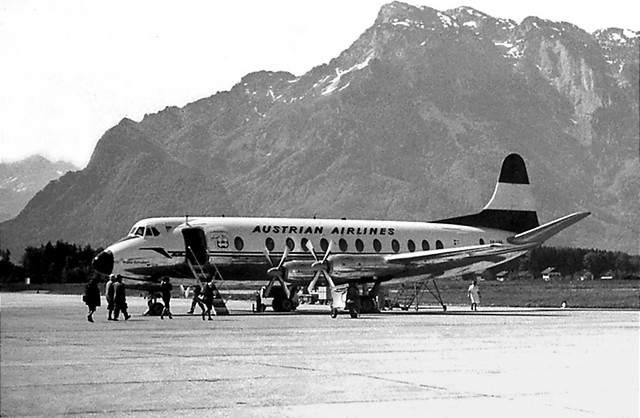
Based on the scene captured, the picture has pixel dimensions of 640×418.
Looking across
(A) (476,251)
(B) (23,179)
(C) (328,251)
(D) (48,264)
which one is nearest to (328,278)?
(C) (328,251)

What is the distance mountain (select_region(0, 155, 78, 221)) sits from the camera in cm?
892

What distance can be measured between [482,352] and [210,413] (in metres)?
11.7

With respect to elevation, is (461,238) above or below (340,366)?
above

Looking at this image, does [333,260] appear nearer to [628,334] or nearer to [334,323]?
[334,323]

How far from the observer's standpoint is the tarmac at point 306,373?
12633 mm

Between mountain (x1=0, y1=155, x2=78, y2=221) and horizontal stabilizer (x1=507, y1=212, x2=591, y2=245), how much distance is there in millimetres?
43442

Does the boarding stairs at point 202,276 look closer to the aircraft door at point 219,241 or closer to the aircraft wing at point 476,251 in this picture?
the aircraft door at point 219,241

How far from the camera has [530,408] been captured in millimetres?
14312

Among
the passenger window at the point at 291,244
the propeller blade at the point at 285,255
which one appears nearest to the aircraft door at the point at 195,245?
the propeller blade at the point at 285,255

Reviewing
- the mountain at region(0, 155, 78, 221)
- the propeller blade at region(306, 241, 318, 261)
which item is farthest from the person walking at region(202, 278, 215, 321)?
the mountain at region(0, 155, 78, 221)

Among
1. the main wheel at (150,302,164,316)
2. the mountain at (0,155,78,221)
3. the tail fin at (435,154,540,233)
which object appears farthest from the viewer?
the tail fin at (435,154,540,233)

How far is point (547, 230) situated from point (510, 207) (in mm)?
8871

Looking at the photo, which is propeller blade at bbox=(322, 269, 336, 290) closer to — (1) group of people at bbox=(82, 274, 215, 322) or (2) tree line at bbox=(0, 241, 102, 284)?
(1) group of people at bbox=(82, 274, 215, 322)

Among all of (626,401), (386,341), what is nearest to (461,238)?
(386,341)
